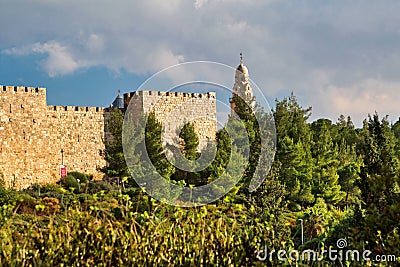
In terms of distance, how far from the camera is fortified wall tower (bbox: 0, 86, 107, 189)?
26.6 m

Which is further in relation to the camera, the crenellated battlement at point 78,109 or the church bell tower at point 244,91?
the crenellated battlement at point 78,109

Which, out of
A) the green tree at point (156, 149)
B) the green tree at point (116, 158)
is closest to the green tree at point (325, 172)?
the green tree at point (156, 149)

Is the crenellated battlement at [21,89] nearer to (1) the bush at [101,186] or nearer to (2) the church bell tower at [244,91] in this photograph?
(1) the bush at [101,186]

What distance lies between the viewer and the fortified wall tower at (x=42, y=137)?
2658cm

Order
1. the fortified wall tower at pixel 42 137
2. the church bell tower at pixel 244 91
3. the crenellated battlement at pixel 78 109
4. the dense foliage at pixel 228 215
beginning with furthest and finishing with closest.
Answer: the crenellated battlement at pixel 78 109, the fortified wall tower at pixel 42 137, the church bell tower at pixel 244 91, the dense foliage at pixel 228 215

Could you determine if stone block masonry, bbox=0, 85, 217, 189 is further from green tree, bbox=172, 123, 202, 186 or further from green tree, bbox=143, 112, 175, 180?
green tree, bbox=143, 112, 175, 180

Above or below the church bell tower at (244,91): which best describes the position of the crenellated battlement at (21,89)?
above

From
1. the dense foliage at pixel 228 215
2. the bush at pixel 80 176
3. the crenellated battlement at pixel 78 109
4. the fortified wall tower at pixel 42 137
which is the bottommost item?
the dense foliage at pixel 228 215

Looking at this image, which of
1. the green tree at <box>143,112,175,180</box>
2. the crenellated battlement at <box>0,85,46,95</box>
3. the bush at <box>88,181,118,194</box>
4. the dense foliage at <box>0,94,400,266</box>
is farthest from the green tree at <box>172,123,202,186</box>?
the crenellated battlement at <box>0,85,46,95</box>

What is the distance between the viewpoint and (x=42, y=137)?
90.9ft

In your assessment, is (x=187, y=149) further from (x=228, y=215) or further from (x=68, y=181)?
(x=228, y=215)

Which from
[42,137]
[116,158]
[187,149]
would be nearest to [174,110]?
[187,149]

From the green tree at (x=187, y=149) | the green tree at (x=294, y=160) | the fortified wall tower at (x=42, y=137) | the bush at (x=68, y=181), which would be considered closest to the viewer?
the green tree at (x=294, y=160)

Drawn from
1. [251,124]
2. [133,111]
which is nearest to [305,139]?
[251,124]
